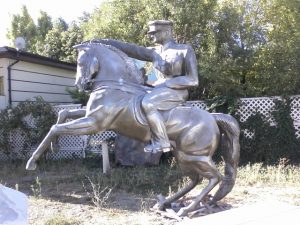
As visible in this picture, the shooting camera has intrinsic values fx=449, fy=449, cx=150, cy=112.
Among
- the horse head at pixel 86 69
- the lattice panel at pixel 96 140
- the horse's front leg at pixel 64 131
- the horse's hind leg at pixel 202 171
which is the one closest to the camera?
the horse's front leg at pixel 64 131

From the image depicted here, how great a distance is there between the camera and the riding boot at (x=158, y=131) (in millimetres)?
4887

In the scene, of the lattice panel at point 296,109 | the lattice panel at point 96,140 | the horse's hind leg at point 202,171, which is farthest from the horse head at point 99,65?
the lattice panel at point 96,140

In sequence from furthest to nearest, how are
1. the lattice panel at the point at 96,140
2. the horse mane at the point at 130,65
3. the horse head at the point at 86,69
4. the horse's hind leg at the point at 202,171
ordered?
the lattice panel at the point at 96,140 → the horse's hind leg at the point at 202,171 → the horse mane at the point at 130,65 → the horse head at the point at 86,69

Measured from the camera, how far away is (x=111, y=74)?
5.03 metres

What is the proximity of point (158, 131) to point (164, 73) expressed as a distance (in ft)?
2.41

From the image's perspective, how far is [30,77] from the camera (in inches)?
528

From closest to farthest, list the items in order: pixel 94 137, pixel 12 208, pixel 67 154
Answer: pixel 12 208
pixel 94 137
pixel 67 154

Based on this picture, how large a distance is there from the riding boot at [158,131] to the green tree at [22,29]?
79.4 feet

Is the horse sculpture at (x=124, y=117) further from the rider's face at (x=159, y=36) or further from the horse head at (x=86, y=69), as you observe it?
the rider's face at (x=159, y=36)

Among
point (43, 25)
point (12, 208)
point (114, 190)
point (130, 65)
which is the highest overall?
point (43, 25)

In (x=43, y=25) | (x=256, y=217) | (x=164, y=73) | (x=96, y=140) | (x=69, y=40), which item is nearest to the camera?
(x=256, y=217)

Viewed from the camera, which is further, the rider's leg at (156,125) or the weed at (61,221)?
the weed at (61,221)

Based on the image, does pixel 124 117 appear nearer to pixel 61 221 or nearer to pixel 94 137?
pixel 61 221

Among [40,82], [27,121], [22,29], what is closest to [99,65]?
[27,121]
